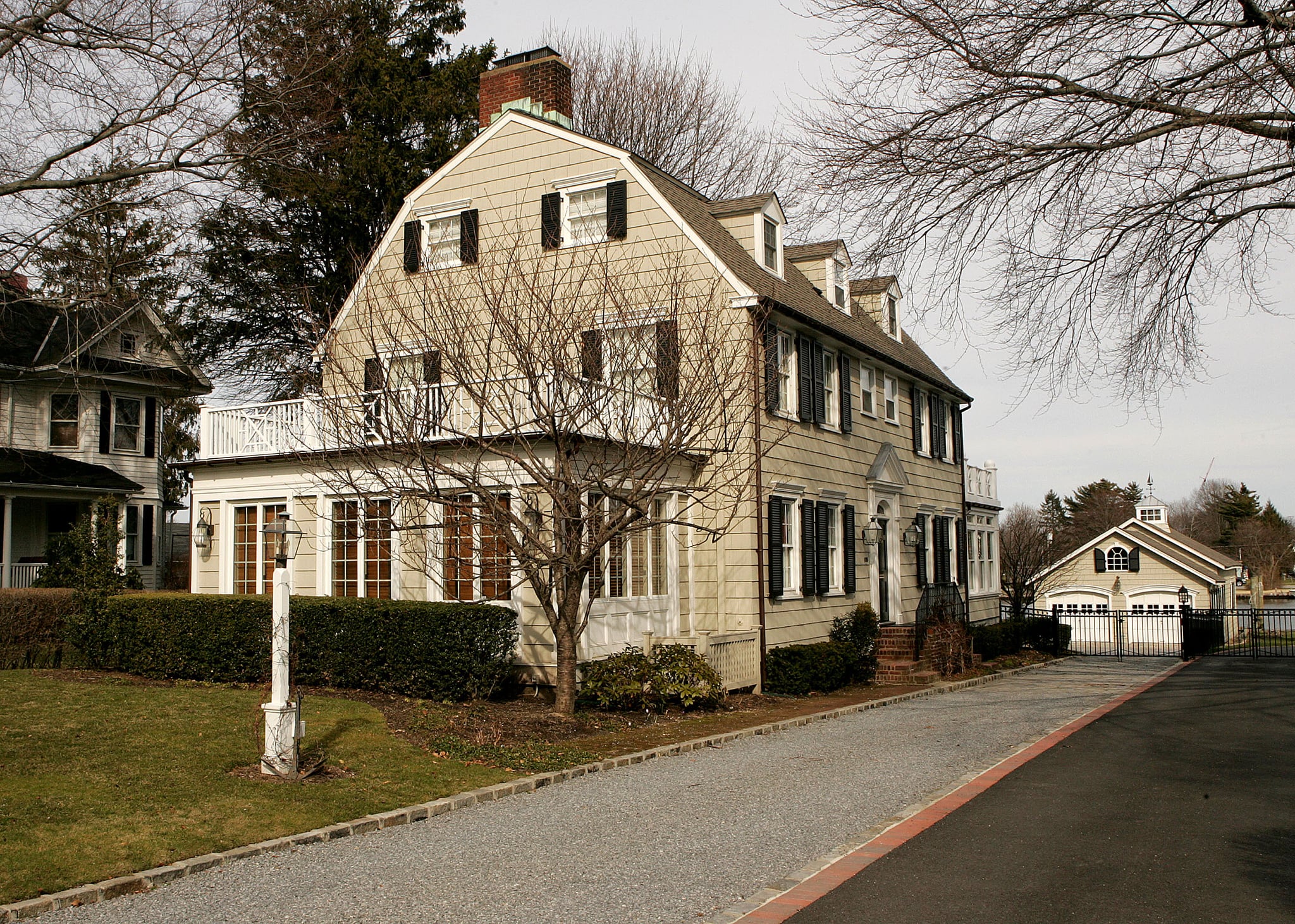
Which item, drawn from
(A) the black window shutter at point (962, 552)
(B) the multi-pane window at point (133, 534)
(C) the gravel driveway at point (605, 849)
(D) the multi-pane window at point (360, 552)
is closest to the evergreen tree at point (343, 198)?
(B) the multi-pane window at point (133, 534)

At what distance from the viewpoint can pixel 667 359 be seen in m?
13.0

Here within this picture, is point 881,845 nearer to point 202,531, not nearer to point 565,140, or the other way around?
point 202,531

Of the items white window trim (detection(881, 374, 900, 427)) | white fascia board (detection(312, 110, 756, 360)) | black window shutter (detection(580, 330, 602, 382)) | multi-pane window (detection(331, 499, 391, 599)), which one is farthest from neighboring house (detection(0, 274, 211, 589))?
white window trim (detection(881, 374, 900, 427))

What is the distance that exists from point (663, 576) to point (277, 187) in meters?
12.9

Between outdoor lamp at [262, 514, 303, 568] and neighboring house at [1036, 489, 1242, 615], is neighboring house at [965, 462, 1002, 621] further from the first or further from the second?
outdoor lamp at [262, 514, 303, 568]

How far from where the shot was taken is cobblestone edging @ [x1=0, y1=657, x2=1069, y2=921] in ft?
20.8

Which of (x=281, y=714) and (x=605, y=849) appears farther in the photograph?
(x=281, y=714)

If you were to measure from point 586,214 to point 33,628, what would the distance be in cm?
1146

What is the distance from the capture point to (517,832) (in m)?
8.14

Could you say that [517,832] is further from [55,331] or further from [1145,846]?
[55,331]

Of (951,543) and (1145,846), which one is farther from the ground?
(951,543)

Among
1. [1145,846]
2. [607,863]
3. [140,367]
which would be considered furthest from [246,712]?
[140,367]

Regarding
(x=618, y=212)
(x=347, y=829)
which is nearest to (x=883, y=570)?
(x=618, y=212)

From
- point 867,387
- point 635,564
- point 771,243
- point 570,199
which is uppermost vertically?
point 570,199
